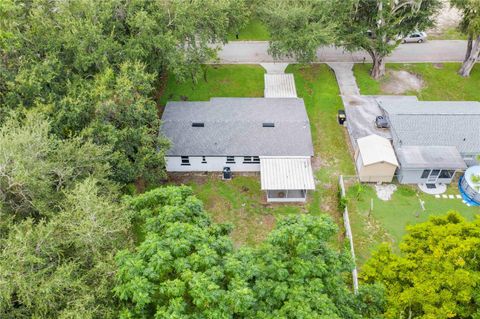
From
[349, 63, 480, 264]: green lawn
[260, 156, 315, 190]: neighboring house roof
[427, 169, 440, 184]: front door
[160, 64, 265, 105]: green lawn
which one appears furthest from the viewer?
[160, 64, 265, 105]: green lawn

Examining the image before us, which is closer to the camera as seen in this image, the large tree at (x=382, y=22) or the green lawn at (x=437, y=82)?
the large tree at (x=382, y=22)

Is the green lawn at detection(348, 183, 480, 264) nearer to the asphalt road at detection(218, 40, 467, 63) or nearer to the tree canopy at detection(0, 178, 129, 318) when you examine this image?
the tree canopy at detection(0, 178, 129, 318)

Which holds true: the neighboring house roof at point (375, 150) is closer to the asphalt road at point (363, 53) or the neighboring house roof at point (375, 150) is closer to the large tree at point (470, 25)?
the large tree at point (470, 25)

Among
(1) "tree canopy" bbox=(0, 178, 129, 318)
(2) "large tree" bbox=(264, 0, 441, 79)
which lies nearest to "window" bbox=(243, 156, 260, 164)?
(2) "large tree" bbox=(264, 0, 441, 79)

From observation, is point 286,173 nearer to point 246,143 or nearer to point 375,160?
point 246,143

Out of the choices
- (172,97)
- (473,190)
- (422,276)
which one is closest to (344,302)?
(422,276)

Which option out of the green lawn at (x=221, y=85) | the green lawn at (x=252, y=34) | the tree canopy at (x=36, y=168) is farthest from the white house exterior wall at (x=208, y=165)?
the green lawn at (x=252, y=34)

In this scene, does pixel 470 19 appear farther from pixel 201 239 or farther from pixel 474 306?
pixel 201 239
